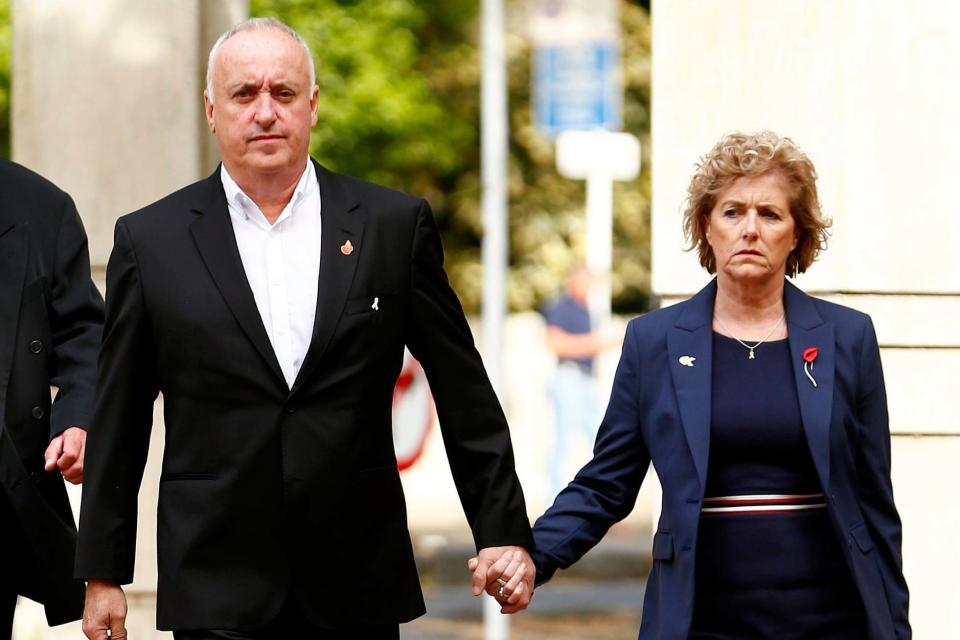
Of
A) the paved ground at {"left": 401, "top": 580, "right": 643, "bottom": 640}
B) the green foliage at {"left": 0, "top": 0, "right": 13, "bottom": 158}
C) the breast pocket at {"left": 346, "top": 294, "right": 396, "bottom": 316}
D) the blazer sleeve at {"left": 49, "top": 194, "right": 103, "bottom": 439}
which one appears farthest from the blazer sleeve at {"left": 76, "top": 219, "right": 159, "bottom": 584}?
the green foliage at {"left": 0, "top": 0, "right": 13, "bottom": 158}

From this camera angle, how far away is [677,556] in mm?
5098

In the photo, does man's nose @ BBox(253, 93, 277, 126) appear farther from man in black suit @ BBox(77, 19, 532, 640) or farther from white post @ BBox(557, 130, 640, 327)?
white post @ BBox(557, 130, 640, 327)

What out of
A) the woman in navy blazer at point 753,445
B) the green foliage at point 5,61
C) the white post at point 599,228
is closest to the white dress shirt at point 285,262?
the woman in navy blazer at point 753,445

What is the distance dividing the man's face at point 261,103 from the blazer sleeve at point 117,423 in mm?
347

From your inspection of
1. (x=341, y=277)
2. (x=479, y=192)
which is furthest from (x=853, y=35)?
(x=479, y=192)

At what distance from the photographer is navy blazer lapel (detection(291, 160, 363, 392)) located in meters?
4.95

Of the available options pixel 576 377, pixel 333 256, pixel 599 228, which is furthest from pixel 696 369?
pixel 599 228

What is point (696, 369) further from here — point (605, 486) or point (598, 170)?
point (598, 170)

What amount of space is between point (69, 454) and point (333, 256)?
1.05 metres

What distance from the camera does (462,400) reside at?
17.1ft

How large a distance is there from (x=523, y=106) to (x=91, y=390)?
78.3 ft

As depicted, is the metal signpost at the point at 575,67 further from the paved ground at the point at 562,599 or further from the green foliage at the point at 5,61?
the green foliage at the point at 5,61

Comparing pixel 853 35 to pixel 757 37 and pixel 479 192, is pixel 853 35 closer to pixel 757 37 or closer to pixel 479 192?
pixel 757 37

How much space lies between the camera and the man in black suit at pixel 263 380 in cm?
496
